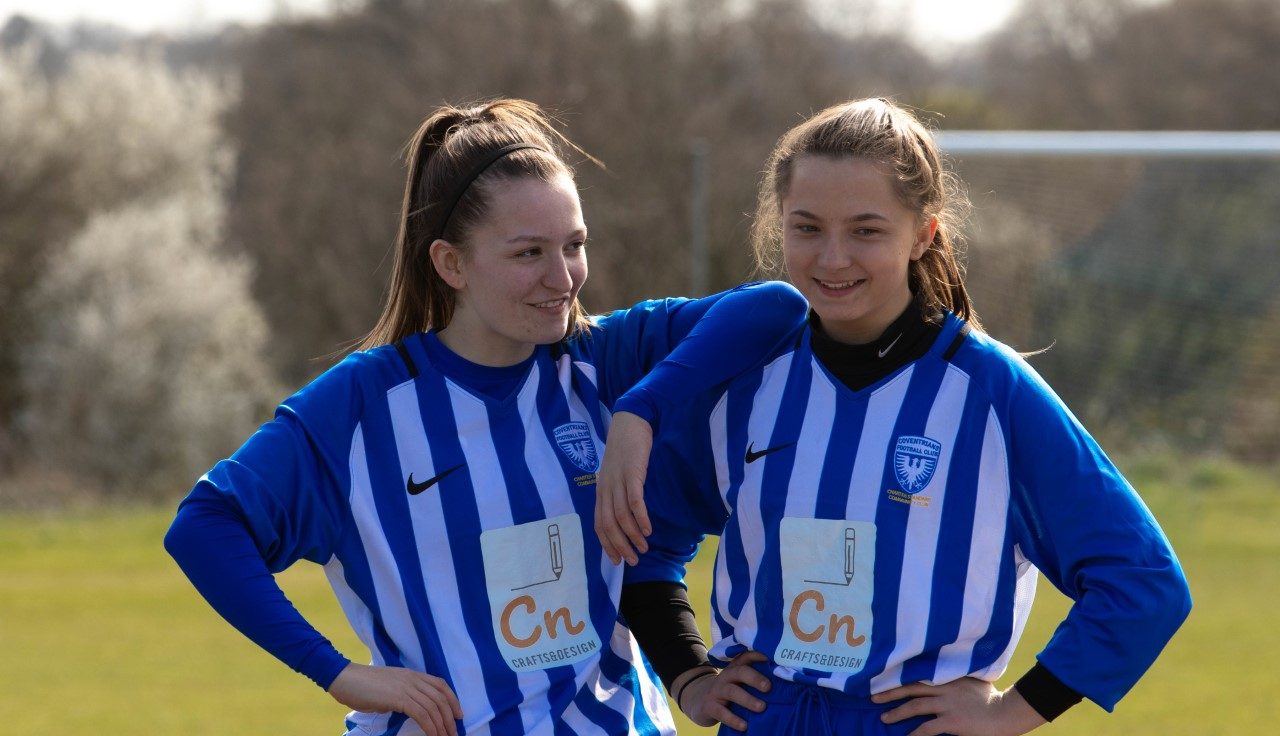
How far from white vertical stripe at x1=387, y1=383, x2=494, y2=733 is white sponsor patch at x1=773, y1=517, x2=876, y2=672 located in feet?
1.48

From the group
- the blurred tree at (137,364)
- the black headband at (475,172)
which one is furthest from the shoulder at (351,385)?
the blurred tree at (137,364)

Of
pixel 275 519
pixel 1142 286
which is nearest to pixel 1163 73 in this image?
pixel 1142 286

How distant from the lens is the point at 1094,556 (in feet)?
6.18

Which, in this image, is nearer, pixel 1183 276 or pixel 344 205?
pixel 1183 276

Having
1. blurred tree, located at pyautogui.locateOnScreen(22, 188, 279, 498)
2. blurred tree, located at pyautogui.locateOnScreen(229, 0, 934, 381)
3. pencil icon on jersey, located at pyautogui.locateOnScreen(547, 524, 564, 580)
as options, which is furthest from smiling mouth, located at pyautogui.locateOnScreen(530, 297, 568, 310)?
blurred tree, located at pyautogui.locateOnScreen(229, 0, 934, 381)

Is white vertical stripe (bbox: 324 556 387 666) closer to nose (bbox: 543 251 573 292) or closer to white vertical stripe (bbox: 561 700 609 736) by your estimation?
white vertical stripe (bbox: 561 700 609 736)

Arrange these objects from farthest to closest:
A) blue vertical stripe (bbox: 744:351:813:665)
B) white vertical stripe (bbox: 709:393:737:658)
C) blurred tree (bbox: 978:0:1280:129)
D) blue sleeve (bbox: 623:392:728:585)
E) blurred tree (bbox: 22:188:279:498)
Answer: blurred tree (bbox: 978:0:1280:129) < blurred tree (bbox: 22:188:279:498) < blue sleeve (bbox: 623:392:728:585) < white vertical stripe (bbox: 709:393:737:658) < blue vertical stripe (bbox: 744:351:813:665)

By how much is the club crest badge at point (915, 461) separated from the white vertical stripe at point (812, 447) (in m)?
0.08

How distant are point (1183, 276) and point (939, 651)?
34.4 ft

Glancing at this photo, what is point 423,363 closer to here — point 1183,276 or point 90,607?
point 90,607

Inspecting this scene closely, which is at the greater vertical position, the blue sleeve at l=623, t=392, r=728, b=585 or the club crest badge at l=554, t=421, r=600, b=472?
the club crest badge at l=554, t=421, r=600, b=472

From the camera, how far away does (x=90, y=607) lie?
8.08 metres

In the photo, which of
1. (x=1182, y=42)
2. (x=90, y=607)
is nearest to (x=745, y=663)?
(x=90, y=607)

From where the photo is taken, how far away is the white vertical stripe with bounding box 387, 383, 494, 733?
7.09 ft
